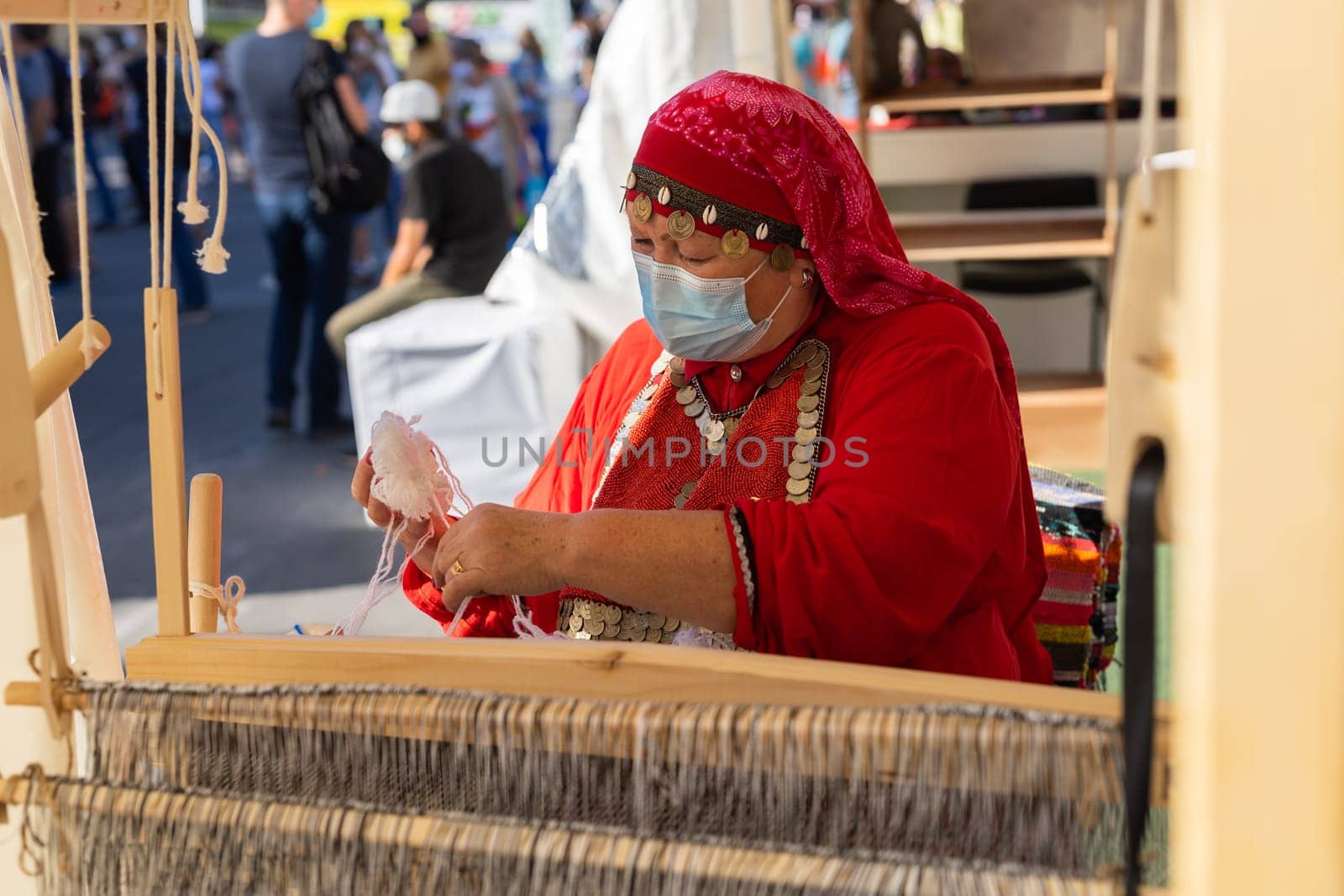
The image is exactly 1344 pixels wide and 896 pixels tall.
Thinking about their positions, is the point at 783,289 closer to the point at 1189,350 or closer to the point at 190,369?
the point at 1189,350

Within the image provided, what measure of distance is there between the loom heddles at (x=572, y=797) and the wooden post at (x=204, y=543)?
46 cm

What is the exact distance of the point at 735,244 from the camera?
151 cm

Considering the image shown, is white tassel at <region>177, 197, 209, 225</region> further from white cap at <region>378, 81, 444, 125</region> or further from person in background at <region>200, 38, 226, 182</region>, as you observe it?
person in background at <region>200, 38, 226, 182</region>

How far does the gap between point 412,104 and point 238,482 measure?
162 cm

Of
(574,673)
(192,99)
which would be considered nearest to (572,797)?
(574,673)

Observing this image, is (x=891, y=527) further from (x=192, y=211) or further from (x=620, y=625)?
(x=192, y=211)

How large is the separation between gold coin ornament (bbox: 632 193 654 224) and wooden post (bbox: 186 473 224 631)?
1.87 feet

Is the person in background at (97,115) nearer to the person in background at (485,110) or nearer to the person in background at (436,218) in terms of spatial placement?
the person in background at (485,110)

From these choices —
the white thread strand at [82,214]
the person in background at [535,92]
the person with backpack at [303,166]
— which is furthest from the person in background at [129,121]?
the white thread strand at [82,214]

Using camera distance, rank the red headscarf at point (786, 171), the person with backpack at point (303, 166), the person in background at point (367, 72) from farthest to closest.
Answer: the person in background at point (367, 72) → the person with backpack at point (303, 166) → the red headscarf at point (786, 171)

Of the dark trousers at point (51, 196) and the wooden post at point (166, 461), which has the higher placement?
the dark trousers at point (51, 196)

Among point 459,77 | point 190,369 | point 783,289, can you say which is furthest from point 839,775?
point 459,77

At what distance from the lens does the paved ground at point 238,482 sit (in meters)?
3.83

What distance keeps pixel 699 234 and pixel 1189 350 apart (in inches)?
36.3
